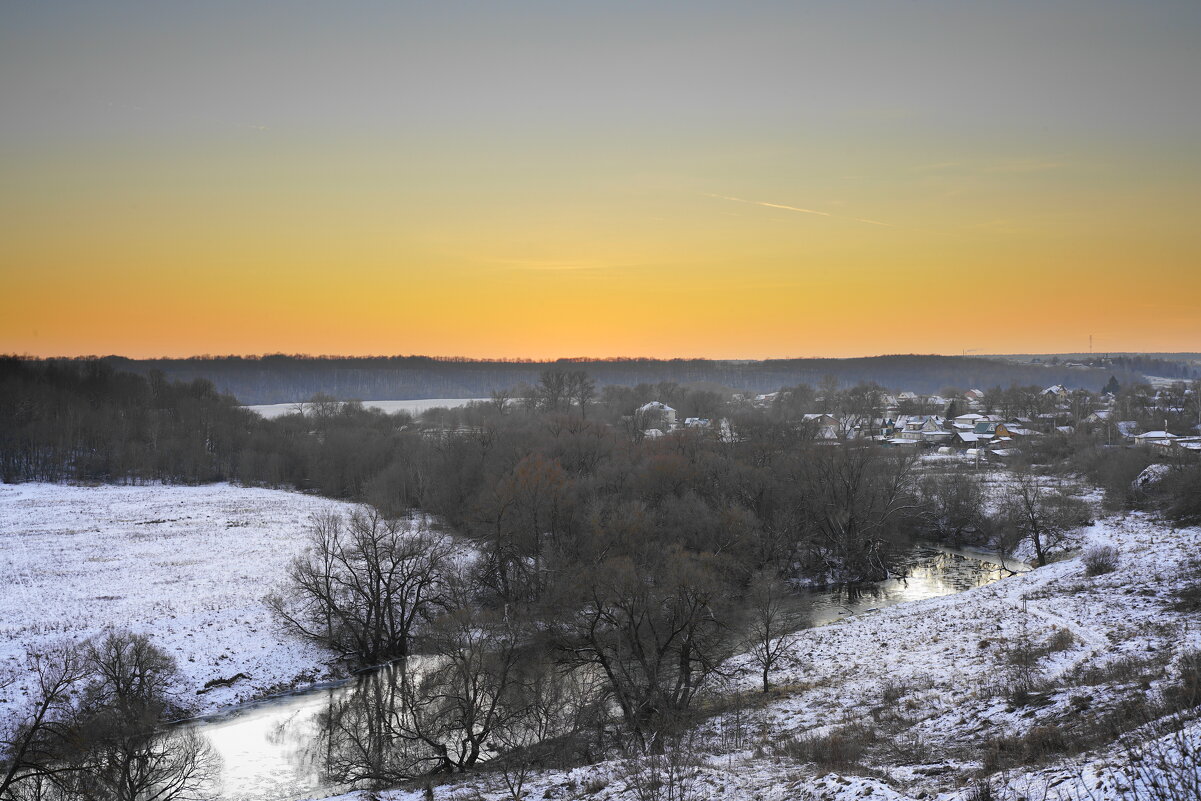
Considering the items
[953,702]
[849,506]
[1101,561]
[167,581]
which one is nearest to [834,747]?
[953,702]

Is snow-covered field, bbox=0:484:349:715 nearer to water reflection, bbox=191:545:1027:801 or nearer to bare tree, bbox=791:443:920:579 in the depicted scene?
water reflection, bbox=191:545:1027:801

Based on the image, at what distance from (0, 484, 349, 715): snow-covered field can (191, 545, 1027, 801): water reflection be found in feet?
7.06

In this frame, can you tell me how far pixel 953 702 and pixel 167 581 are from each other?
1423 inches

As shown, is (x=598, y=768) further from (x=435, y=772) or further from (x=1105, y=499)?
(x=1105, y=499)

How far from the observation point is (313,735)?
79.6 feet

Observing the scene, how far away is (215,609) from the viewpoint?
34.0 metres

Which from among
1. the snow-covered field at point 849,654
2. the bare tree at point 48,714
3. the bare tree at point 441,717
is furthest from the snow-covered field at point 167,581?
the bare tree at point 441,717

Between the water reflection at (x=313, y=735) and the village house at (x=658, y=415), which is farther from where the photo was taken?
the village house at (x=658, y=415)

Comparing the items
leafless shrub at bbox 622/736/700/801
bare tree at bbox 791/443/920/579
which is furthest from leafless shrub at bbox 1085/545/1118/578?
leafless shrub at bbox 622/736/700/801

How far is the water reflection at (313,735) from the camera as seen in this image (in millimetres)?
20266

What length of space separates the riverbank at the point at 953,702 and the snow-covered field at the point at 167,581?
15167 millimetres

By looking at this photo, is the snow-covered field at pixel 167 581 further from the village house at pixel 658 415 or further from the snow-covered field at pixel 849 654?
the village house at pixel 658 415

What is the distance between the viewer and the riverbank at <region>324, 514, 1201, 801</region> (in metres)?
12.7

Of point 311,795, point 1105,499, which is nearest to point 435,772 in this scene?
point 311,795
